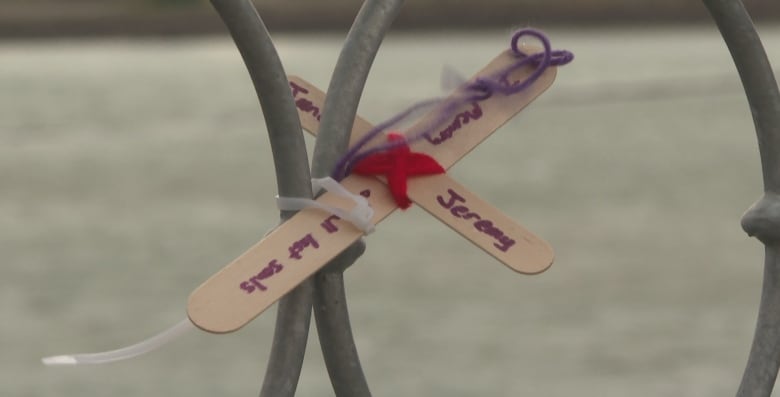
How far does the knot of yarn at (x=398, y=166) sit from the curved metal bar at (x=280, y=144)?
36 mm

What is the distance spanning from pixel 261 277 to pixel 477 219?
11cm

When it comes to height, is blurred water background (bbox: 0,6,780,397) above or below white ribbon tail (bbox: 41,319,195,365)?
below

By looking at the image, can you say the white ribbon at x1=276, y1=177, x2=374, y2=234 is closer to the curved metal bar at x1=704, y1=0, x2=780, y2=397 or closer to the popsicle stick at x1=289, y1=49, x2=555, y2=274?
the popsicle stick at x1=289, y1=49, x2=555, y2=274

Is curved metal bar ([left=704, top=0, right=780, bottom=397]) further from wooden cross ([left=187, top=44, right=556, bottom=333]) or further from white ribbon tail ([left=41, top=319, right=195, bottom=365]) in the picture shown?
white ribbon tail ([left=41, top=319, right=195, bottom=365])

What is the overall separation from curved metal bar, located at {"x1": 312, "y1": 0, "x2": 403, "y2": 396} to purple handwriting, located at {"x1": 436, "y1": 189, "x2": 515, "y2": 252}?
5 cm

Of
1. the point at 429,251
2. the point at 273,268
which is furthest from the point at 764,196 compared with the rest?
the point at 429,251

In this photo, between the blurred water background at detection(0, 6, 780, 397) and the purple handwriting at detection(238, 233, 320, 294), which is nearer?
the purple handwriting at detection(238, 233, 320, 294)

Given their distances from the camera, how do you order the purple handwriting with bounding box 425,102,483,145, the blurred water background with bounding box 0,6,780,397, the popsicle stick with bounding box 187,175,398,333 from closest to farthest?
1. the popsicle stick with bounding box 187,175,398,333
2. the purple handwriting with bounding box 425,102,483,145
3. the blurred water background with bounding box 0,6,780,397

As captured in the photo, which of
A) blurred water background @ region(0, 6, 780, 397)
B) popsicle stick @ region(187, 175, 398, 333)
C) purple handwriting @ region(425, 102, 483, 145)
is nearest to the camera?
popsicle stick @ region(187, 175, 398, 333)

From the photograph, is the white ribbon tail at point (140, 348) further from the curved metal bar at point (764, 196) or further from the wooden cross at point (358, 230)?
the curved metal bar at point (764, 196)

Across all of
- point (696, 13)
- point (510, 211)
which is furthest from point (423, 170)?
point (696, 13)

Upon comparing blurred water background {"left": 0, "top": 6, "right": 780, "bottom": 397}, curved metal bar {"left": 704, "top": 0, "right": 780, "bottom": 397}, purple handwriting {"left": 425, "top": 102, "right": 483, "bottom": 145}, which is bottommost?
blurred water background {"left": 0, "top": 6, "right": 780, "bottom": 397}

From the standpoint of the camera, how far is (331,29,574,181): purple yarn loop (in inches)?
30.6

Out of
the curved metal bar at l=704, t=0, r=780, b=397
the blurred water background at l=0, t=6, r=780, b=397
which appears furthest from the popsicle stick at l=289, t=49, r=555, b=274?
the blurred water background at l=0, t=6, r=780, b=397
